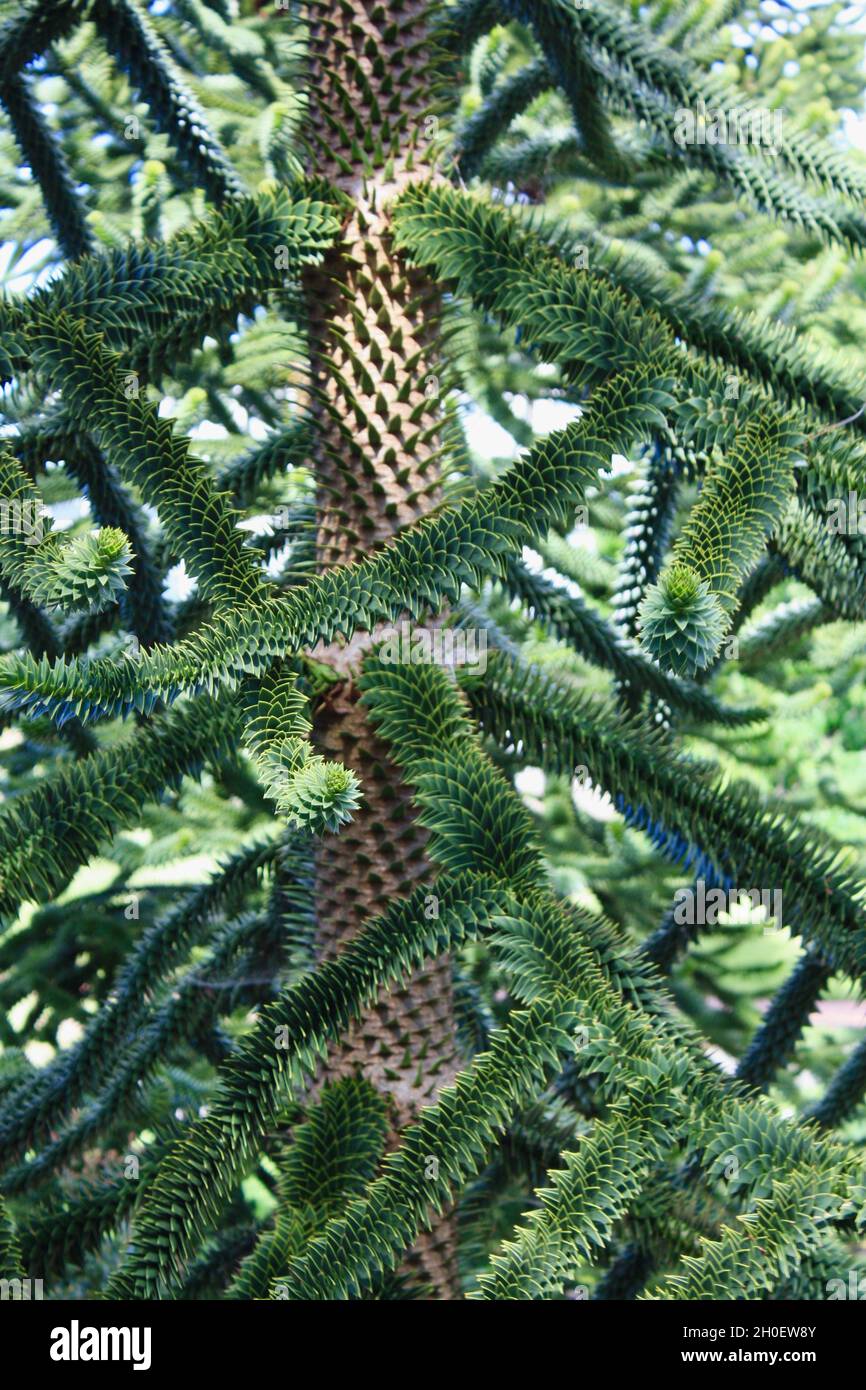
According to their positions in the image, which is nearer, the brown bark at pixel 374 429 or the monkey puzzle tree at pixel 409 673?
the monkey puzzle tree at pixel 409 673

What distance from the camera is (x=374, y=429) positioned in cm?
154

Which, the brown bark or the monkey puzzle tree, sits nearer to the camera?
the monkey puzzle tree

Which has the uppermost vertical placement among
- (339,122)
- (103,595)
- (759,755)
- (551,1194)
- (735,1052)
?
(759,755)

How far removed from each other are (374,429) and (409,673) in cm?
32

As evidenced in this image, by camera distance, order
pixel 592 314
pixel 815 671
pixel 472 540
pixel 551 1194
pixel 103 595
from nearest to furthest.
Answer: pixel 103 595 < pixel 551 1194 < pixel 472 540 < pixel 592 314 < pixel 815 671

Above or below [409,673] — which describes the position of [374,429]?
above

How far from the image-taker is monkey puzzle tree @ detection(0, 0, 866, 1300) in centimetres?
125

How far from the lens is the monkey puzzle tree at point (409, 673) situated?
1.25 m

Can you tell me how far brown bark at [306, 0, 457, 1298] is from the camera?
1.53 m

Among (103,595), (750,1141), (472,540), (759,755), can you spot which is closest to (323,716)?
(472,540)

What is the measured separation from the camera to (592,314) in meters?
1.48

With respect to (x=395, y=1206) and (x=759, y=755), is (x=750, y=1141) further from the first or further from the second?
(x=759, y=755)

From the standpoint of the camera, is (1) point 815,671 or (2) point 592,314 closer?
(2) point 592,314
